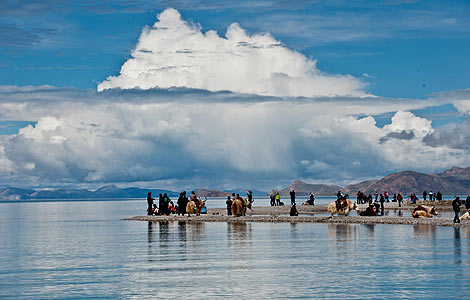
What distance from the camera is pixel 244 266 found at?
2908 centimetres

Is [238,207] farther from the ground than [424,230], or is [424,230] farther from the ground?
[238,207]

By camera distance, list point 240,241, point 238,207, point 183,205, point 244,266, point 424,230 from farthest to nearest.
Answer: point 183,205, point 238,207, point 424,230, point 240,241, point 244,266

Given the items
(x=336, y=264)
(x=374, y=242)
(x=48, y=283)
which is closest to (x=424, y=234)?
(x=374, y=242)

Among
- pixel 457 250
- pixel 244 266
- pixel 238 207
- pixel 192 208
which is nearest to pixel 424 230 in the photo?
pixel 457 250

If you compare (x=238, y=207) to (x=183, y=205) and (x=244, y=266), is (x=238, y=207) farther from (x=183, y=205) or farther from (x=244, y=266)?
A: (x=244, y=266)

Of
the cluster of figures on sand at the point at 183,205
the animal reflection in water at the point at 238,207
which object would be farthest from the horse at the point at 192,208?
the animal reflection in water at the point at 238,207

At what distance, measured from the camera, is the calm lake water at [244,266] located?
22.7 m

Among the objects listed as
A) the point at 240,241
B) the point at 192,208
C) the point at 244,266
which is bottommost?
the point at 244,266

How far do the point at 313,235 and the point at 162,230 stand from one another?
564 inches

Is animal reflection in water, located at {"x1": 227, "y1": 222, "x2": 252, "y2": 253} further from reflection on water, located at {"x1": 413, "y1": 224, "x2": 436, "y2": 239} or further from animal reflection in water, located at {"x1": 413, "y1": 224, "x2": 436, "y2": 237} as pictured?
animal reflection in water, located at {"x1": 413, "y1": 224, "x2": 436, "y2": 237}

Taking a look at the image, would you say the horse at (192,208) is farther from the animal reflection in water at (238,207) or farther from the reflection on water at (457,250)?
the reflection on water at (457,250)

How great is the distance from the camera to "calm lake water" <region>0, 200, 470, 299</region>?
74.4 feet

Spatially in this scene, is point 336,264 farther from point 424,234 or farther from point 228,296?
point 424,234

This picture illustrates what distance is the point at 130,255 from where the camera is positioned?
35469 millimetres
